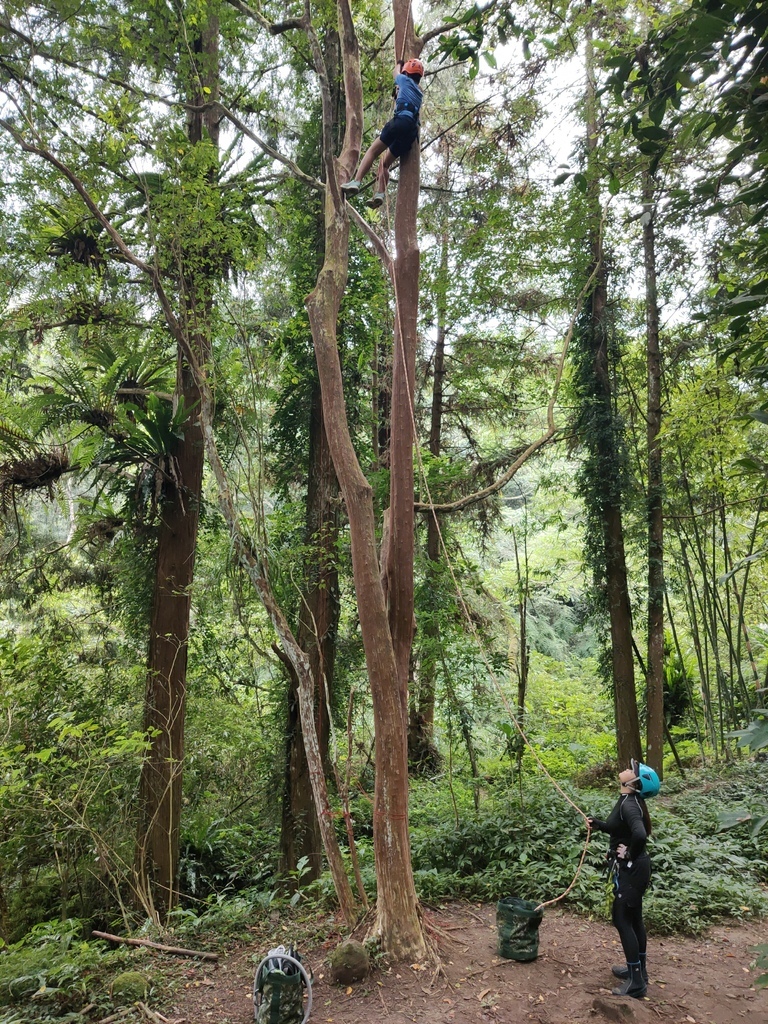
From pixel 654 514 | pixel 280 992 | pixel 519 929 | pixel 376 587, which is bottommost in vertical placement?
pixel 519 929

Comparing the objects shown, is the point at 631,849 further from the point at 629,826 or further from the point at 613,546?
the point at 613,546

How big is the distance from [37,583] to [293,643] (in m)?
4.66

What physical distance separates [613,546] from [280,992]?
704cm

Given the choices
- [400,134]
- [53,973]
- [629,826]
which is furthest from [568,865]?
[400,134]

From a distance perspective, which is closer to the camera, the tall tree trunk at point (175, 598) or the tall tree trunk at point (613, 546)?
the tall tree trunk at point (175, 598)

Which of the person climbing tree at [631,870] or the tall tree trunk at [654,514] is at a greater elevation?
the tall tree trunk at [654,514]

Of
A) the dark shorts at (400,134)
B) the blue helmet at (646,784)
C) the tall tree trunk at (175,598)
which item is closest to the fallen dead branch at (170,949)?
the tall tree trunk at (175,598)

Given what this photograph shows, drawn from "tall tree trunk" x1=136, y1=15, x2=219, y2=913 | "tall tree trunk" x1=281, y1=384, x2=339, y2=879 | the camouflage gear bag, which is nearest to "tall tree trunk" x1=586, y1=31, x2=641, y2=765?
"tall tree trunk" x1=281, y1=384, x2=339, y2=879

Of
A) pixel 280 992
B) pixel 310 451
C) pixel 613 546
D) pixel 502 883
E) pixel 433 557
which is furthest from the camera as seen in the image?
pixel 433 557

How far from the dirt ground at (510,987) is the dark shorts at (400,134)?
5.27 meters

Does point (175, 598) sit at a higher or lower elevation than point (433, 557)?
lower

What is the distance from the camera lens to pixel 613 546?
898cm

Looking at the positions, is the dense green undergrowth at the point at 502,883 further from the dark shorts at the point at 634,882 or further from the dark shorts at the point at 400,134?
the dark shorts at the point at 400,134

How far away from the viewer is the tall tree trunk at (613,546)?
8.61 m
